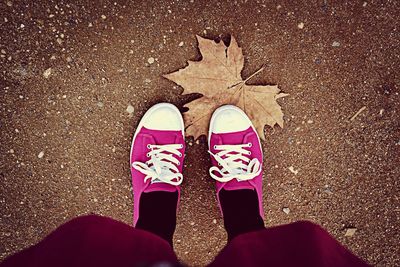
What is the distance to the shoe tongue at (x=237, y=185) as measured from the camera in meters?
1.89

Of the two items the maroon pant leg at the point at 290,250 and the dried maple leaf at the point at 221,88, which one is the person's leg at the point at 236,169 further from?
the maroon pant leg at the point at 290,250

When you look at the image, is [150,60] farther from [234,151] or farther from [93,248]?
[93,248]

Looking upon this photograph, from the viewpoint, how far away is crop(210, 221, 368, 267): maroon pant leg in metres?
1.16

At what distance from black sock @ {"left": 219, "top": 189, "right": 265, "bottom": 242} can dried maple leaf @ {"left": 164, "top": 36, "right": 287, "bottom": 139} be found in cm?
37

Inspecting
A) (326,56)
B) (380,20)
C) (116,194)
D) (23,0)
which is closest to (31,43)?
(23,0)

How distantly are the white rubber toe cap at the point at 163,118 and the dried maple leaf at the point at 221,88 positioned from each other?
0.06m

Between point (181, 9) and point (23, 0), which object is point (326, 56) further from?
point (23, 0)

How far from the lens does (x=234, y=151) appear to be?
6.37ft

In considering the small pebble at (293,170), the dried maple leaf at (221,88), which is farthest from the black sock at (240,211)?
the dried maple leaf at (221,88)

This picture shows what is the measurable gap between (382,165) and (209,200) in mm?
987

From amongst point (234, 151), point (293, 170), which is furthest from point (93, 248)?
point (293, 170)

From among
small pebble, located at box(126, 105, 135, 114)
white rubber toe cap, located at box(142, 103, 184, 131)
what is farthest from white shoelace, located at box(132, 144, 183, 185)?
small pebble, located at box(126, 105, 135, 114)

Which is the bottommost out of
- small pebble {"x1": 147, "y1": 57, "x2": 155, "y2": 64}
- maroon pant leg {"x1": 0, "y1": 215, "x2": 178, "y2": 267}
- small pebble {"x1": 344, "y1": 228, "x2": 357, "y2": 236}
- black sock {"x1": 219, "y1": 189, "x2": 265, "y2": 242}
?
small pebble {"x1": 344, "y1": 228, "x2": 357, "y2": 236}

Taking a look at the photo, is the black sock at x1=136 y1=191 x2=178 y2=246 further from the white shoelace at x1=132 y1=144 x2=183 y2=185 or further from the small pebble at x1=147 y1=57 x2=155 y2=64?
the small pebble at x1=147 y1=57 x2=155 y2=64
